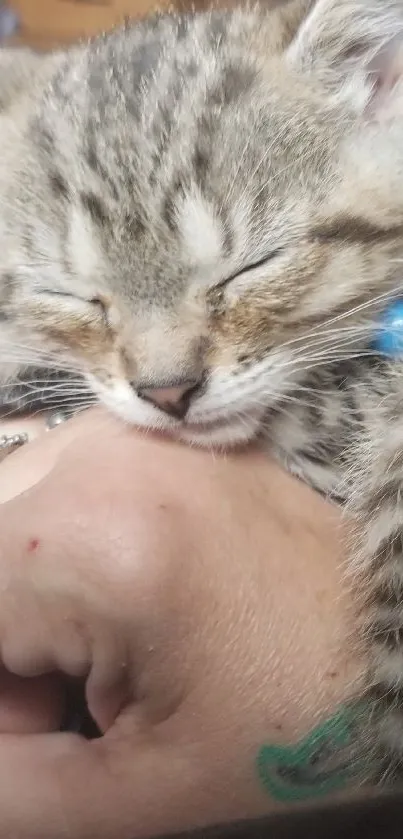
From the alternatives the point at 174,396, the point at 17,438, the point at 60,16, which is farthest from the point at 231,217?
the point at 60,16

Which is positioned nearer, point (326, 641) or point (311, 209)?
point (326, 641)

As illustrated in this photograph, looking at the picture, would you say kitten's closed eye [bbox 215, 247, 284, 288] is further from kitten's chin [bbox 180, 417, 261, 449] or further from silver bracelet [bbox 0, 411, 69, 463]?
silver bracelet [bbox 0, 411, 69, 463]

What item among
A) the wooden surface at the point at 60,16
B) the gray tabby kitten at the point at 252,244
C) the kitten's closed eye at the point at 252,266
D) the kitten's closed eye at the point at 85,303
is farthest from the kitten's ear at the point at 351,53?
the wooden surface at the point at 60,16

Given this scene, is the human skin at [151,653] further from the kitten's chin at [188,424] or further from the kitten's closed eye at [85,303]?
the kitten's closed eye at [85,303]

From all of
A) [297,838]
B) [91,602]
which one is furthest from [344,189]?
[297,838]

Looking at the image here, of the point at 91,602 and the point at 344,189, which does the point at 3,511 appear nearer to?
the point at 91,602

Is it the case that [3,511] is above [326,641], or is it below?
above

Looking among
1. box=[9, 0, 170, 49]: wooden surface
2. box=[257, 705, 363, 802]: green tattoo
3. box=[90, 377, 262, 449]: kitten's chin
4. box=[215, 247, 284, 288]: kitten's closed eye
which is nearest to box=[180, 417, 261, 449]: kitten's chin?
box=[90, 377, 262, 449]: kitten's chin
